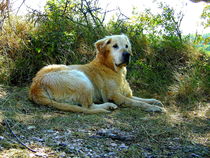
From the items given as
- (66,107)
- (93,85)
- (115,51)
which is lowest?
(66,107)

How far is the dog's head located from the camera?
16.3 feet

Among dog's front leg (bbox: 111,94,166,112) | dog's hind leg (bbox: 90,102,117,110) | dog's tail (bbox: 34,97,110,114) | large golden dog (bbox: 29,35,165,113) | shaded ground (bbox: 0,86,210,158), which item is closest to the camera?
shaded ground (bbox: 0,86,210,158)

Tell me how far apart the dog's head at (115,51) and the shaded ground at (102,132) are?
924 mm

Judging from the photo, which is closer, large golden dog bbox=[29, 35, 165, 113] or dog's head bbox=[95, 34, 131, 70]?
large golden dog bbox=[29, 35, 165, 113]

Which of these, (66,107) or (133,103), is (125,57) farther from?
(66,107)

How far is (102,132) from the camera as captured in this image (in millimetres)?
3301

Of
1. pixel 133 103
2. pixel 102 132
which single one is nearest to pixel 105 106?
pixel 133 103

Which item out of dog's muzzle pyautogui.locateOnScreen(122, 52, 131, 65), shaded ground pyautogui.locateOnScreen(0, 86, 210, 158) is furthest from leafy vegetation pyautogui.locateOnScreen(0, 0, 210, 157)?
dog's muzzle pyautogui.locateOnScreen(122, 52, 131, 65)

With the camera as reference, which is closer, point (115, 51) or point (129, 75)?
point (115, 51)

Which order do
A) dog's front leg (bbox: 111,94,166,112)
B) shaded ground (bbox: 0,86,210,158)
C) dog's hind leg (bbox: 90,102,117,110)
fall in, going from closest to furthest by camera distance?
shaded ground (bbox: 0,86,210,158) < dog's hind leg (bbox: 90,102,117,110) < dog's front leg (bbox: 111,94,166,112)

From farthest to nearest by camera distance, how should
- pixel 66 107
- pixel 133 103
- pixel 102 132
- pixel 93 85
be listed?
pixel 93 85
pixel 133 103
pixel 66 107
pixel 102 132

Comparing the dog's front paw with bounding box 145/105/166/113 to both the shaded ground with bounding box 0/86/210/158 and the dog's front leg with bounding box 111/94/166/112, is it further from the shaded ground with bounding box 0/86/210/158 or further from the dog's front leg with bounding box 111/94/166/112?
the shaded ground with bounding box 0/86/210/158

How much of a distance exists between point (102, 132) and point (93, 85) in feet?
5.96

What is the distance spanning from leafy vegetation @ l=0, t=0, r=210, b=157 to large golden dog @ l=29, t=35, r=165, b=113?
0.23 m
